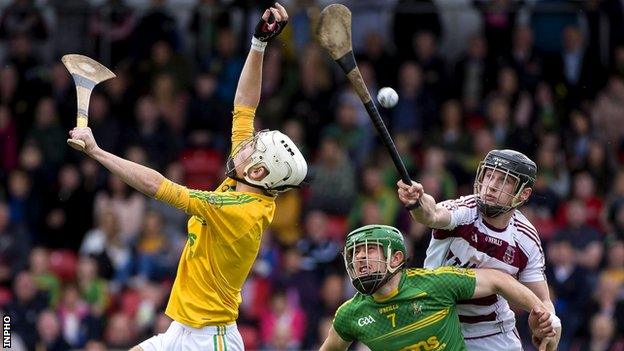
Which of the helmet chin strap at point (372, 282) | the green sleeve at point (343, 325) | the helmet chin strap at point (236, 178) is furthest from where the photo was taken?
the helmet chin strap at point (236, 178)

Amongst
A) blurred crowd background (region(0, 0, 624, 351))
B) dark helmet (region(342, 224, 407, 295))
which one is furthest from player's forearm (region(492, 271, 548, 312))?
blurred crowd background (region(0, 0, 624, 351))

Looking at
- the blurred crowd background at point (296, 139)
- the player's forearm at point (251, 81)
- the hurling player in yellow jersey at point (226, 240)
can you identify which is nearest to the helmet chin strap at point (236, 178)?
the hurling player in yellow jersey at point (226, 240)

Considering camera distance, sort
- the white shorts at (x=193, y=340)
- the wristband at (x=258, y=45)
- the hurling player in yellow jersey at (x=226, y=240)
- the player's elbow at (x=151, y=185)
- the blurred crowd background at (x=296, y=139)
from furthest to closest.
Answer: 1. the blurred crowd background at (x=296, y=139)
2. the wristband at (x=258, y=45)
3. the white shorts at (x=193, y=340)
4. the hurling player in yellow jersey at (x=226, y=240)
5. the player's elbow at (x=151, y=185)

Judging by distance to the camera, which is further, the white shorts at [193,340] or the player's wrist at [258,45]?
the player's wrist at [258,45]

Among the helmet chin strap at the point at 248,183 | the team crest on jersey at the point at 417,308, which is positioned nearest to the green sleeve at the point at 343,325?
the team crest on jersey at the point at 417,308

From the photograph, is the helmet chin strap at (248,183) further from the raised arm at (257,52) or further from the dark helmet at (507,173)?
the dark helmet at (507,173)

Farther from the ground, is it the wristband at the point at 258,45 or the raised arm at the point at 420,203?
the wristband at the point at 258,45

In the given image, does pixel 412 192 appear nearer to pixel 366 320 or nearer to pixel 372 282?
pixel 372 282

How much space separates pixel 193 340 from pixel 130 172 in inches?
45.4

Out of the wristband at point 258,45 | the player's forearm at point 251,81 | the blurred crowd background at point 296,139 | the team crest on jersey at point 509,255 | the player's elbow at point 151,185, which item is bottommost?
the blurred crowd background at point 296,139

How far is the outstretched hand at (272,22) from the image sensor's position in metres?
8.56

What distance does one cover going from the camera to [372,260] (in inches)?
306

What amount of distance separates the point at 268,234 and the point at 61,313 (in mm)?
1938

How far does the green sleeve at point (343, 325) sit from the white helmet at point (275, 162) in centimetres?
71
